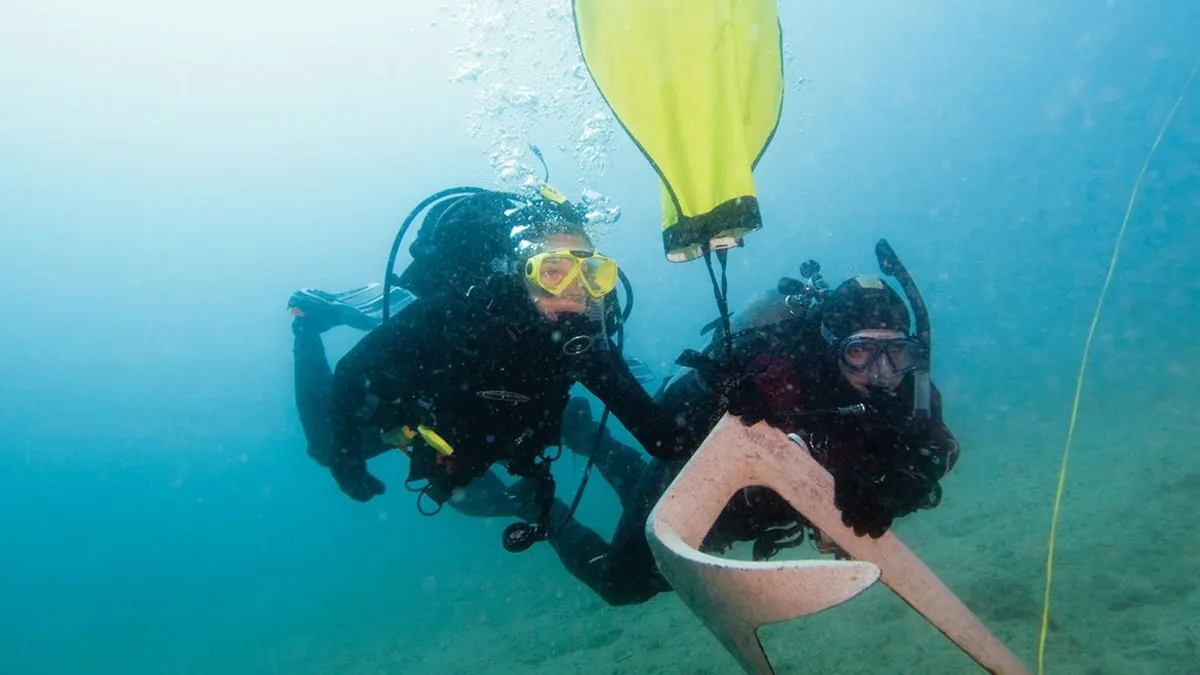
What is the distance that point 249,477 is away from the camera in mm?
80125

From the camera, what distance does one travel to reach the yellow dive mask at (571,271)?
4.44 metres

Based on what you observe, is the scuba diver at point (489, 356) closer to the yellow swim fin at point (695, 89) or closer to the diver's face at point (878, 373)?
the diver's face at point (878, 373)

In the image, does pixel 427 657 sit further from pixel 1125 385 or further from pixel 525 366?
pixel 1125 385

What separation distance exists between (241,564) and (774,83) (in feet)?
237

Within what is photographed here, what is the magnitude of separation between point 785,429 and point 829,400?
0.81m

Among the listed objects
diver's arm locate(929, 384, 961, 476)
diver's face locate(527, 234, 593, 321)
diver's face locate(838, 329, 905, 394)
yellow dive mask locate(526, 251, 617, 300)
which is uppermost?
yellow dive mask locate(526, 251, 617, 300)

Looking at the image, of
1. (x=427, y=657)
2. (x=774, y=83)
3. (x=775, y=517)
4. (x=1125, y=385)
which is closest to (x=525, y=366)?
(x=775, y=517)

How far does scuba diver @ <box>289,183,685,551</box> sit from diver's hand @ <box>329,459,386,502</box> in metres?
0.01

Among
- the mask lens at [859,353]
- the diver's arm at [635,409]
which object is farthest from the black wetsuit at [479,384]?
the mask lens at [859,353]

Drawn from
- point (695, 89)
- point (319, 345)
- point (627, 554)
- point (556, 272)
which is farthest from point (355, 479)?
point (695, 89)

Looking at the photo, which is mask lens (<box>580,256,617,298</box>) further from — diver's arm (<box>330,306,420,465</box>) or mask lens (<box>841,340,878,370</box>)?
mask lens (<box>841,340,878,370</box>)

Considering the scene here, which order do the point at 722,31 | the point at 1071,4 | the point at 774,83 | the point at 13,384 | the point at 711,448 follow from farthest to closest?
the point at 13,384 → the point at 1071,4 → the point at 711,448 → the point at 774,83 → the point at 722,31

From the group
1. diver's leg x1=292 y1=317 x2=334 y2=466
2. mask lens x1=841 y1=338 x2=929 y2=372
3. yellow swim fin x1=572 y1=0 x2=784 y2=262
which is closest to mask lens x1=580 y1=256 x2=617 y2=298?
mask lens x1=841 y1=338 x2=929 y2=372

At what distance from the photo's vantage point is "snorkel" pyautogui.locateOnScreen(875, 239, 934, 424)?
11.7 feet
